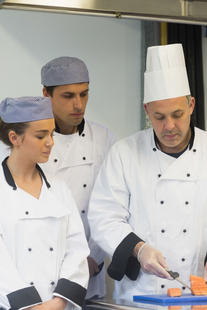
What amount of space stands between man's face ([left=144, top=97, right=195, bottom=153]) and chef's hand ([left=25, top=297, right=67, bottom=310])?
76 cm

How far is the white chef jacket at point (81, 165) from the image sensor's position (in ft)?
6.90

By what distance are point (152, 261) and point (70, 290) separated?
316 millimetres

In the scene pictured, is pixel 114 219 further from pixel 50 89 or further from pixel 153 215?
pixel 50 89

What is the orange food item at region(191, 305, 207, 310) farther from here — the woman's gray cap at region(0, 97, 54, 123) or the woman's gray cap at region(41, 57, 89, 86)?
the woman's gray cap at region(41, 57, 89, 86)

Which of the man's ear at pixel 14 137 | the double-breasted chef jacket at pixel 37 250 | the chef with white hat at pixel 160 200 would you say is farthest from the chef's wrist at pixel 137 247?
the man's ear at pixel 14 137

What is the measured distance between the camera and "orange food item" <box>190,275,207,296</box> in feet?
5.10

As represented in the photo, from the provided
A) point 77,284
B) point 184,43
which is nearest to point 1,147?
point 77,284

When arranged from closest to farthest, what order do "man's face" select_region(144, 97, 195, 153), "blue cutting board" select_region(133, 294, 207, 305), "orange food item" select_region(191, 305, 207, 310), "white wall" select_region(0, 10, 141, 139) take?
"orange food item" select_region(191, 305, 207, 310), "blue cutting board" select_region(133, 294, 207, 305), "man's face" select_region(144, 97, 195, 153), "white wall" select_region(0, 10, 141, 139)

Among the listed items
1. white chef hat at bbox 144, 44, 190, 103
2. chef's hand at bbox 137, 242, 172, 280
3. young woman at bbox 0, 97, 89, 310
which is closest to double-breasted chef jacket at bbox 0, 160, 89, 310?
young woman at bbox 0, 97, 89, 310

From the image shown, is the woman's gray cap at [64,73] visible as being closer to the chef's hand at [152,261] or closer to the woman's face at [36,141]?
the woman's face at [36,141]

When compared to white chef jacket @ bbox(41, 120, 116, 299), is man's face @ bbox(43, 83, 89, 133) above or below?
above

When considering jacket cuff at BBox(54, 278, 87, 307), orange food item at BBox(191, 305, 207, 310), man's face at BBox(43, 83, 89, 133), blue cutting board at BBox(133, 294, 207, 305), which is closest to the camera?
orange food item at BBox(191, 305, 207, 310)

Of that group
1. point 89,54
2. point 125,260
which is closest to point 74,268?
point 125,260

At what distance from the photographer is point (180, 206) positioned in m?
1.84
